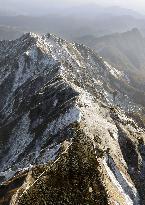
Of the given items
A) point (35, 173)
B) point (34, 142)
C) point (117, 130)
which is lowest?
point (34, 142)

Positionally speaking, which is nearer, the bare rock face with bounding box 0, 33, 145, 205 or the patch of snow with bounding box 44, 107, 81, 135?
the bare rock face with bounding box 0, 33, 145, 205

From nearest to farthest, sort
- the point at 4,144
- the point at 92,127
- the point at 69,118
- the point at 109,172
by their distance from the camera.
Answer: the point at 109,172 < the point at 92,127 < the point at 69,118 < the point at 4,144

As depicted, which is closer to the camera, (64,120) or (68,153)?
(68,153)

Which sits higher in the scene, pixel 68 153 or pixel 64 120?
pixel 68 153

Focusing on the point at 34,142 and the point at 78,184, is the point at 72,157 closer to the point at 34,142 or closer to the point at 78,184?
the point at 78,184

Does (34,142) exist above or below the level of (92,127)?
below

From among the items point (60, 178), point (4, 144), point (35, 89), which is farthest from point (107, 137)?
point (35, 89)

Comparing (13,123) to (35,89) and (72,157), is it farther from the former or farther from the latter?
(72,157)

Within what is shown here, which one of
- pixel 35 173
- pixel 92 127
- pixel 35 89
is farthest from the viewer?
pixel 35 89

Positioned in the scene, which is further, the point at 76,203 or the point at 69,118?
the point at 69,118

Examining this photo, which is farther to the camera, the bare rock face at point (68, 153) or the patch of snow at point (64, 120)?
the patch of snow at point (64, 120)
